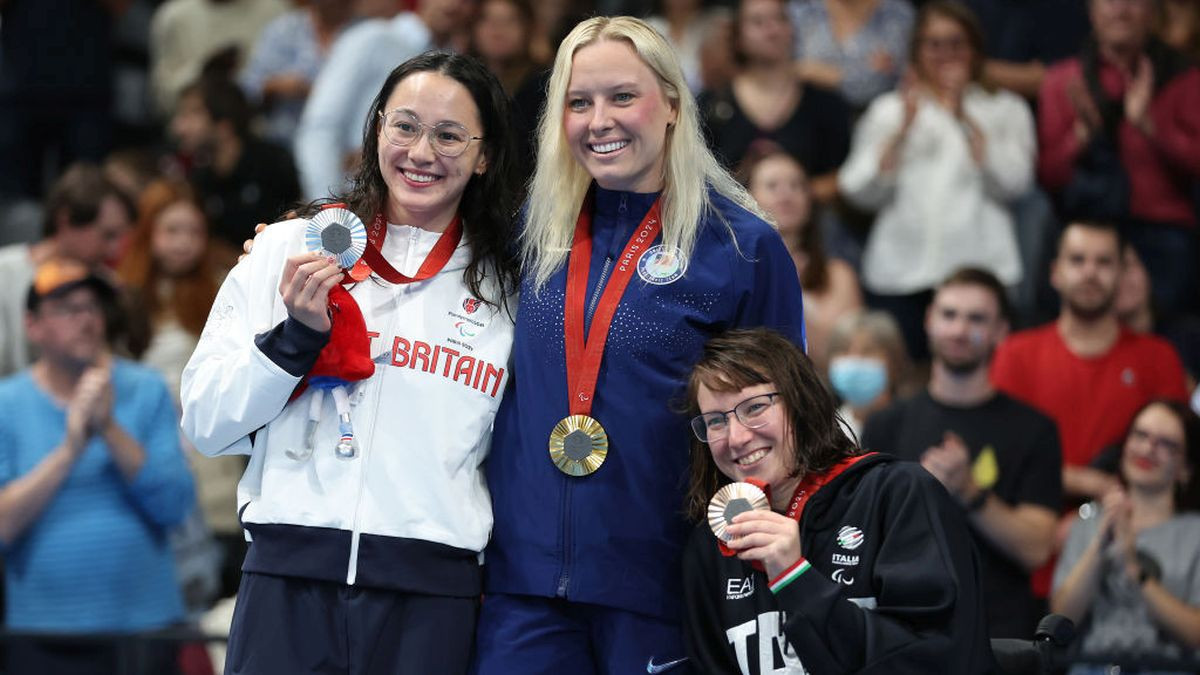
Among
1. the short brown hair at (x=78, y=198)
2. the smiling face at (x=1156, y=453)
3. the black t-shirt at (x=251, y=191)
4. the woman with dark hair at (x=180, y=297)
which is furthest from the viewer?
the black t-shirt at (x=251, y=191)

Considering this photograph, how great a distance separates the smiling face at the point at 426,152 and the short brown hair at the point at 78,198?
11.9 ft

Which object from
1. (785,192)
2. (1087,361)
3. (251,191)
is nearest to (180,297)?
(251,191)

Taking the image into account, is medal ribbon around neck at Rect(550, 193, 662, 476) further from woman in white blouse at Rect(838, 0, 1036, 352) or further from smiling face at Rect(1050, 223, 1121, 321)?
woman in white blouse at Rect(838, 0, 1036, 352)

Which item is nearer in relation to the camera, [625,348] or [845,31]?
[625,348]

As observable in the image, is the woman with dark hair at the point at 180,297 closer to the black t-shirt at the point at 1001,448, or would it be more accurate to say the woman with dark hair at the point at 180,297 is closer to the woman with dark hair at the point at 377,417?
the black t-shirt at the point at 1001,448

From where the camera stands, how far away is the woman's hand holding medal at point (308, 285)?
3.60m

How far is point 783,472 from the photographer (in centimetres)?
379

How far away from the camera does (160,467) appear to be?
21.1 feet

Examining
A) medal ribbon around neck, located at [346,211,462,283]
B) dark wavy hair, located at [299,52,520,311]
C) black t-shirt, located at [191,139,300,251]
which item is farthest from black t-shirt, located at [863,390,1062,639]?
black t-shirt, located at [191,139,300,251]

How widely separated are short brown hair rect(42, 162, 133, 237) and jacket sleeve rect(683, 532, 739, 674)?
424 cm

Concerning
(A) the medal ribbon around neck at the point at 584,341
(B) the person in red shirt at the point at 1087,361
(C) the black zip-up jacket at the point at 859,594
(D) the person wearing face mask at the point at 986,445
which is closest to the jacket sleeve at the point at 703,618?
(C) the black zip-up jacket at the point at 859,594

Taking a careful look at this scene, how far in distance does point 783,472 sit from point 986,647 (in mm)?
562

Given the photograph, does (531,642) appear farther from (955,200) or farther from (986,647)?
(955,200)

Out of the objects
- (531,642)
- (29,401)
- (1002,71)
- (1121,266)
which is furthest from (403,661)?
(1002,71)
